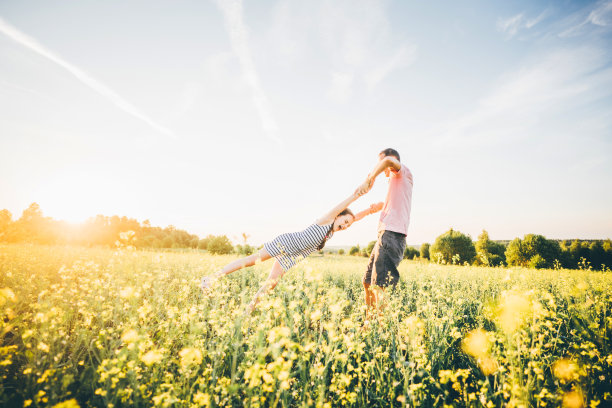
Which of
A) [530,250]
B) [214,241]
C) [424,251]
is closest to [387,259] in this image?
[214,241]

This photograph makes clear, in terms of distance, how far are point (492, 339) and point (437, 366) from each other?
580 millimetres

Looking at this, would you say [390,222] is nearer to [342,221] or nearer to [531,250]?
[342,221]

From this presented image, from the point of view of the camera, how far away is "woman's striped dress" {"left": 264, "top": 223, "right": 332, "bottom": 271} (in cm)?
346

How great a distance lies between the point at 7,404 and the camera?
137cm

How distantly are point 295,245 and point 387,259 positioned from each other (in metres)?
1.36

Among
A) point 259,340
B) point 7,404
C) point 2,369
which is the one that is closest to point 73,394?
point 7,404

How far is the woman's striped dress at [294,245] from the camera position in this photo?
346 cm

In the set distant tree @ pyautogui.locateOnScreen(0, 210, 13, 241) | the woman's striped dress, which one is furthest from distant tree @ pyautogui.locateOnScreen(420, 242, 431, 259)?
distant tree @ pyautogui.locateOnScreen(0, 210, 13, 241)

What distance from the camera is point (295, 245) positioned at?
3.55m

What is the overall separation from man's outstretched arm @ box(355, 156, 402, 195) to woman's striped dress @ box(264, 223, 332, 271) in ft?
2.67

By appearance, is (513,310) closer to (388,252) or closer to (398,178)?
(388,252)

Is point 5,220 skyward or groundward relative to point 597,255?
groundward

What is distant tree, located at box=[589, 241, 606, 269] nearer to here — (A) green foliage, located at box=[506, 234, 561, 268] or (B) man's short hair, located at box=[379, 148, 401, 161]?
(A) green foliage, located at box=[506, 234, 561, 268]

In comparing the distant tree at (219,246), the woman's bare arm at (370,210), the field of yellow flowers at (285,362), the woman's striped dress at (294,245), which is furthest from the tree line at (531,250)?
the field of yellow flowers at (285,362)
